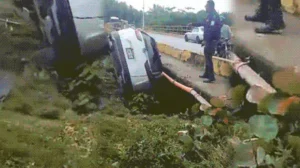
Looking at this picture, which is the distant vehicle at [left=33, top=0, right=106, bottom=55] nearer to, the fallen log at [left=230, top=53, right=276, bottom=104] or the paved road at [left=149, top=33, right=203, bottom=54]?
the paved road at [left=149, top=33, right=203, bottom=54]

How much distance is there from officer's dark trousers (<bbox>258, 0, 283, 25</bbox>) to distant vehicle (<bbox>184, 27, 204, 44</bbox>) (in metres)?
0.35

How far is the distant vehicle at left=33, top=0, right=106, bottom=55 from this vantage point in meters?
3.13

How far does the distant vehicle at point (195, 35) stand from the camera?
2.97 metres

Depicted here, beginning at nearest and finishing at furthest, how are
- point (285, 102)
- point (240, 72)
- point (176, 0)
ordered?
point (285, 102), point (240, 72), point (176, 0)


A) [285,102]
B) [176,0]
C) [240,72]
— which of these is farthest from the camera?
[176,0]

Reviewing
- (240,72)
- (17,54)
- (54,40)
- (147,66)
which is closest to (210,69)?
(240,72)

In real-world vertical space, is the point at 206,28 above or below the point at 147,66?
above

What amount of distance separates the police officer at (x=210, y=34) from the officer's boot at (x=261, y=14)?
20cm

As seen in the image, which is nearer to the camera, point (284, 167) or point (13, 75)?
point (284, 167)

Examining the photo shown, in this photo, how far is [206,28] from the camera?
2963mm

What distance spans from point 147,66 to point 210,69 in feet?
1.25

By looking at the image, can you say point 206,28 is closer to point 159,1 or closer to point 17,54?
point 159,1

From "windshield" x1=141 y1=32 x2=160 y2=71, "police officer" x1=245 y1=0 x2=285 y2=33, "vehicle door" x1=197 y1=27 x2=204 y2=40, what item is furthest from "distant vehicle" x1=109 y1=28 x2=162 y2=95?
"police officer" x1=245 y1=0 x2=285 y2=33

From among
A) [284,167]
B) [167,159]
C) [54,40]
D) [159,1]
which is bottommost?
[167,159]
